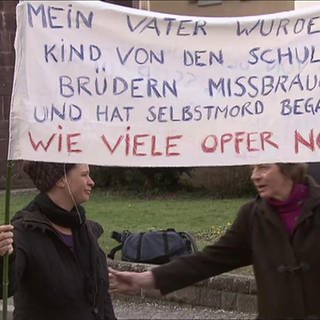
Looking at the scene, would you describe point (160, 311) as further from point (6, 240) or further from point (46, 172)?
point (6, 240)

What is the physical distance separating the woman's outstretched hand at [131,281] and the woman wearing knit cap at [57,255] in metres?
→ 0.15

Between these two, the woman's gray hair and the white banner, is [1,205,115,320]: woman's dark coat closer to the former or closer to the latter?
the white banner

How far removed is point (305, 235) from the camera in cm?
360

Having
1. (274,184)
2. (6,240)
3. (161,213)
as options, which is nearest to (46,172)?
(6,240)

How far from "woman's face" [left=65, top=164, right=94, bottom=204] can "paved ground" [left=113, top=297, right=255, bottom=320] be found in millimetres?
3761

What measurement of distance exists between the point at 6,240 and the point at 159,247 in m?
4.91

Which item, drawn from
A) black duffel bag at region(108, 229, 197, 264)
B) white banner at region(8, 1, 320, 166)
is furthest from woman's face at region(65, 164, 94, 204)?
black duffel bag at region(108, 229, 197, 264)

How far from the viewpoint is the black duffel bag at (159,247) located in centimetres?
870

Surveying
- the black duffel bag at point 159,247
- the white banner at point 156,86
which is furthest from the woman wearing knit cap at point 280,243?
the black duffel bag at point 159,247

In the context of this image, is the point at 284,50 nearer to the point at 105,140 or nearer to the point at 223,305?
the point at 105,140

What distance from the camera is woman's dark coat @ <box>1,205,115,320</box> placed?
413 centimetres

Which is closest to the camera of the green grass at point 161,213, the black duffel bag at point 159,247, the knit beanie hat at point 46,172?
the knit beanie hat at point 46,172

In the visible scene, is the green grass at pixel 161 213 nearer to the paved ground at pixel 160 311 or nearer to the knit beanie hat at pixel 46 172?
the paved ground at pixel 160 311

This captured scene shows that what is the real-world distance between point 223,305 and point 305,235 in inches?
180
